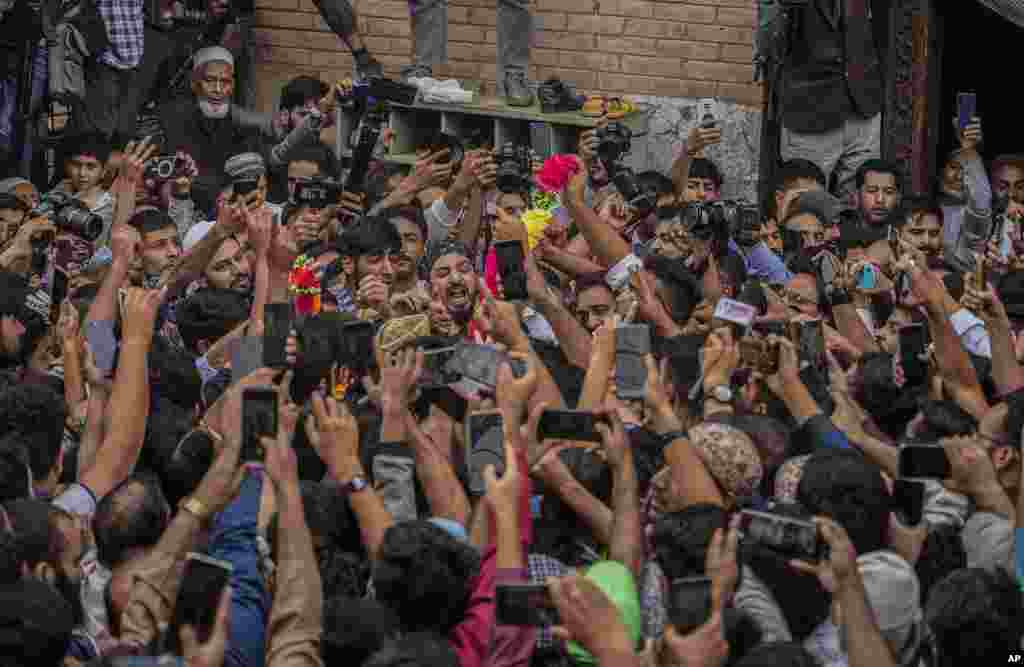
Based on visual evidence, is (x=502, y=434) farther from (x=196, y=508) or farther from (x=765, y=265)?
A: (x=765, y=265)

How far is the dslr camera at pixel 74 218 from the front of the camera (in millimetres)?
8391

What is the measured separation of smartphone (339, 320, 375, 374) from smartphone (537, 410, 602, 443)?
0.85 meters

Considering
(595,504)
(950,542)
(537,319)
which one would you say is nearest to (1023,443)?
(950,542)

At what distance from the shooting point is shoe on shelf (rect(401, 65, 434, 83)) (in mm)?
11297

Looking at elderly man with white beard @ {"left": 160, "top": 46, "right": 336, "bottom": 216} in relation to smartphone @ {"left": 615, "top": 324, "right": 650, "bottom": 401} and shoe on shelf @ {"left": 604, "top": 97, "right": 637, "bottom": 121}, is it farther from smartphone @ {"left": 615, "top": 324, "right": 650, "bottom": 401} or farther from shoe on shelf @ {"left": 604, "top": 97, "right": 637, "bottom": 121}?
smartphone @ {"left": 615, "top": 324, "right": 650, "bottom": 401}

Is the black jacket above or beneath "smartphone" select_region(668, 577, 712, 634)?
above

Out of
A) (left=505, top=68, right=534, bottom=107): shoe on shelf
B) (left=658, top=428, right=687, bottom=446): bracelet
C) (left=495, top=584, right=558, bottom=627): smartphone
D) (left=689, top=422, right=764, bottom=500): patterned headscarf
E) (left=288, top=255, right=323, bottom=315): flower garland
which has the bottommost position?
(left=495, top=584, right=558, bottom=627): smartphone

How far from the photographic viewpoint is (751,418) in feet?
18.5

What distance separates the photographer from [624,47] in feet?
40.3

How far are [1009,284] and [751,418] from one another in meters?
2.15

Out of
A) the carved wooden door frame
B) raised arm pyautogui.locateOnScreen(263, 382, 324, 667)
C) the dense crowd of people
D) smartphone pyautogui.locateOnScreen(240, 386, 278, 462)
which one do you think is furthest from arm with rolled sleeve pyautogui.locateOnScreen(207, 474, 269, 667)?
the carved wooden door frame

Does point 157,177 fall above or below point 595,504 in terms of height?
above

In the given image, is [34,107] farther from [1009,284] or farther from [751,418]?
[751,418]

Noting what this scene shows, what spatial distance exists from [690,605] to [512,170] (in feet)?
16.6
